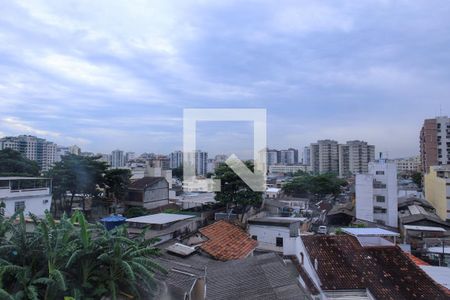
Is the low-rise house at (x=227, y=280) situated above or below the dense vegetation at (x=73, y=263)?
below

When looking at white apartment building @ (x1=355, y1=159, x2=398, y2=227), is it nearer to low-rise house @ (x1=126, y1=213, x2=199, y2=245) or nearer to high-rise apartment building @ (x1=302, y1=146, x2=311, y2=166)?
low-rise house @ (x1=126, y1=213, x2=199, y2=245)

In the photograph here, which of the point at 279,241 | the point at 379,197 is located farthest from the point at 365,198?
A: the point at 279,241

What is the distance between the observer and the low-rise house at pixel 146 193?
2241cm

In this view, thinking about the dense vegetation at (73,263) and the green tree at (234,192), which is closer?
the dense vegetation at (73,263)

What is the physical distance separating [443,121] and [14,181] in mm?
43585

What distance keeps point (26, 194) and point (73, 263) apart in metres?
11.8

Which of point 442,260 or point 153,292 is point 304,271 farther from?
point 442,260

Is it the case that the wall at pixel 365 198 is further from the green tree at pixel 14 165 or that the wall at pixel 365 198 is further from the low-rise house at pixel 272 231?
the green tree at pixel 14 165

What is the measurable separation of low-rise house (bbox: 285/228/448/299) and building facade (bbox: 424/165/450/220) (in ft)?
56.3

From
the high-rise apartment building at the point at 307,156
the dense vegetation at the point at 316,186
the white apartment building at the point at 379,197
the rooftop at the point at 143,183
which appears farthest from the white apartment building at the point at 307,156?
the rooftop at the point at 143,183

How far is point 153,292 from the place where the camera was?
5441 mm

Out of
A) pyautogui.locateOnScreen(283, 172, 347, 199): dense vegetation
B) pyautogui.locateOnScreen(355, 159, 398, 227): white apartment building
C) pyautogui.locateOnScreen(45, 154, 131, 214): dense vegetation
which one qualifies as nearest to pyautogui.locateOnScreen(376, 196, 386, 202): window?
pyautogui.locateOnScreen(355, 159, 398, 227): white apartment building

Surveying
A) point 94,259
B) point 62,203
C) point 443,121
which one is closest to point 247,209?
point 94,259

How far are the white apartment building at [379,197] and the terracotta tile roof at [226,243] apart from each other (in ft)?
45.5
